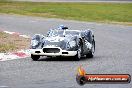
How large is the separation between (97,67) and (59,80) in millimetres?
3122

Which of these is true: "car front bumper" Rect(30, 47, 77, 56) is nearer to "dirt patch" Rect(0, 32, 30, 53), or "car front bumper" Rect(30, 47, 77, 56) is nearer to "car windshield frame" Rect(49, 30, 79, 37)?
"car windshield frame" Rect(49, 30, 79, 37)

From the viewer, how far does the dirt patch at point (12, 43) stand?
65.9 feet

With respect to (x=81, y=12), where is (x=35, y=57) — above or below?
above

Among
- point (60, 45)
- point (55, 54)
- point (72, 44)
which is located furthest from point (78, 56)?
point (55, 54)

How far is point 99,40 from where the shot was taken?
84.8ft

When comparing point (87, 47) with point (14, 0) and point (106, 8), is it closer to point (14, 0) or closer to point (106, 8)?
point (106, 8)

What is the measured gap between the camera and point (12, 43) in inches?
889

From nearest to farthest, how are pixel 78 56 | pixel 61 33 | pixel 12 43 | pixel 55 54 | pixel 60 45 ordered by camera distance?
pixel 55 54, pixel 60 45, pixel 78 56, pixel 61 33, pixel 12 43

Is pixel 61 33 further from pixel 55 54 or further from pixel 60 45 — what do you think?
pixel 55 54

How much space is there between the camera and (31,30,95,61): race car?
645 inches

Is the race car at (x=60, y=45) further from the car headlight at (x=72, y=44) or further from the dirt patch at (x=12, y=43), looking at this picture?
the dirt patch at (x=12, y=43)

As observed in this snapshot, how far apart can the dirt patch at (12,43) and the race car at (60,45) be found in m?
2.48

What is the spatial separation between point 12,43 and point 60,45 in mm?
6286

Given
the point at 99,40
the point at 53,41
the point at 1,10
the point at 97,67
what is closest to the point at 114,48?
the point at 99,40
